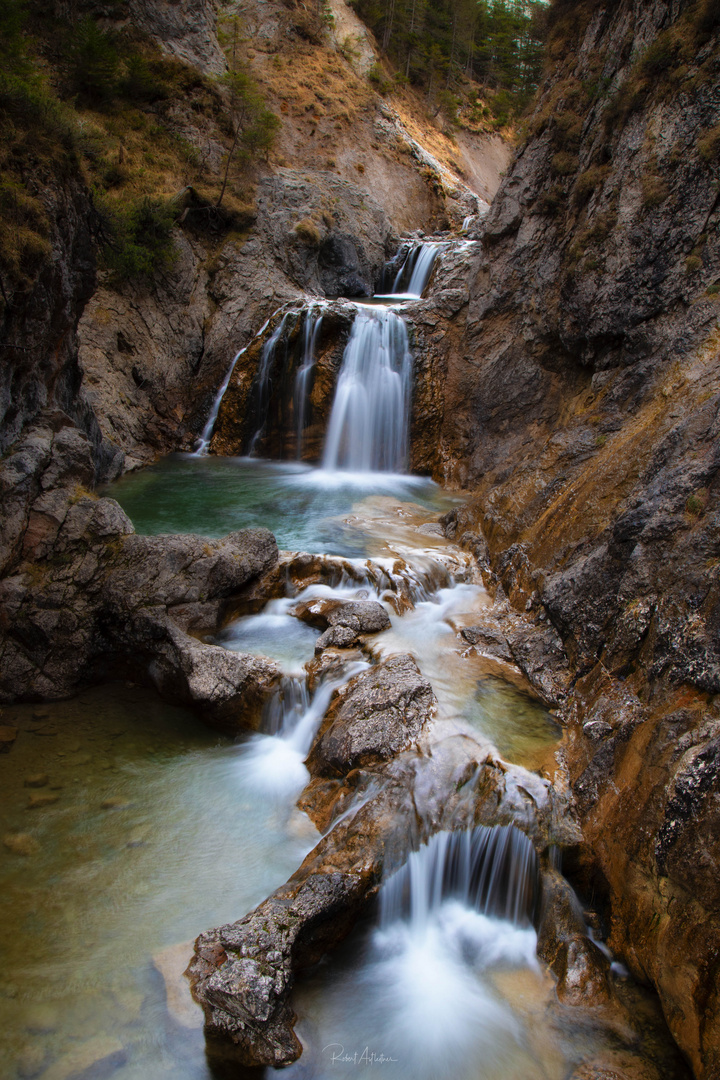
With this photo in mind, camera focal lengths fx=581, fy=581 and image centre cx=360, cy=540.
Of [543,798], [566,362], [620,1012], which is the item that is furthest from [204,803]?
[566,362]

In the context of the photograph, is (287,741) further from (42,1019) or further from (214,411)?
(214,411)

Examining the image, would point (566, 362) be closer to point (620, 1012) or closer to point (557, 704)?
point (557, 704)

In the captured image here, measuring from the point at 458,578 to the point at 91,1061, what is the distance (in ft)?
23.7

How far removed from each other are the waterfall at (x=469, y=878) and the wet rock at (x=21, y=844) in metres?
2.92

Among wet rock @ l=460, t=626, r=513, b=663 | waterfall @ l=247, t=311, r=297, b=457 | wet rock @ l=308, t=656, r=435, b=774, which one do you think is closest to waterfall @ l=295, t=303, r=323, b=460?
waterfall @ l=247, t=311, r=297, b=457

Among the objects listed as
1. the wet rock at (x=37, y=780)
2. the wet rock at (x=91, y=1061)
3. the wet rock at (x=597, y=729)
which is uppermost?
the wet rock at (x=597, y=729)

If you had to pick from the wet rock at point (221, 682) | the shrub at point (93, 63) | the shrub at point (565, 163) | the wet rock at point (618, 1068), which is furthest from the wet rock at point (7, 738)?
the shrub at point (93, 63)

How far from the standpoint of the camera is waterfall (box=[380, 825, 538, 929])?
4609 millimetres

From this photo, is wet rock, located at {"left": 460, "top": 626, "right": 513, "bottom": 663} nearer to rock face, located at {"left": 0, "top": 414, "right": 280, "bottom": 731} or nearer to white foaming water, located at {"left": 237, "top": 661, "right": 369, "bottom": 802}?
white foaming water, located at {"left": 237, "top": 661, "right": 369, "bottom": 802}

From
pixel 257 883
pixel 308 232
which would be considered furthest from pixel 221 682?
pixel 308 232

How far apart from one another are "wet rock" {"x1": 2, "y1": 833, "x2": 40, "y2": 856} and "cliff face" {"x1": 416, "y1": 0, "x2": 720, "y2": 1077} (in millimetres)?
4522

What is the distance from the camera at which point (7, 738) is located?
602 centimetres

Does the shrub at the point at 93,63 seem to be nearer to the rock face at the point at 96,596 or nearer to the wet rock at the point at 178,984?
the rock face at the point at 96,596

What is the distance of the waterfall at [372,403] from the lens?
621 inches
